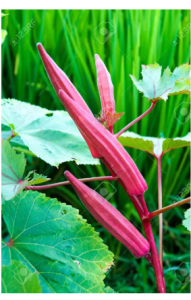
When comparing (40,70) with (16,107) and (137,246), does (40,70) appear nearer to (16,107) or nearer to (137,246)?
(16,107)

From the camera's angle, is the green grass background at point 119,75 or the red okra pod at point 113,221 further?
the green grass background at point 119,75

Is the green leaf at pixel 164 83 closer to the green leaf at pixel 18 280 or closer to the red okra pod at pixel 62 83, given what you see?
the red okra pod at pixel 62 83

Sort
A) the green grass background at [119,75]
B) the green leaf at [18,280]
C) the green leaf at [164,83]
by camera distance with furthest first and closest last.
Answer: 1. the green grass background at [119,75]
2. the green leaf at [164,83]
3. the green leaf at [18,280]

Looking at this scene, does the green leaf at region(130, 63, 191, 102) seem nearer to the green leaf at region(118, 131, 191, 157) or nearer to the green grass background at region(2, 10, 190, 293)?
the green leaf at region(118, 131, 191, 157)

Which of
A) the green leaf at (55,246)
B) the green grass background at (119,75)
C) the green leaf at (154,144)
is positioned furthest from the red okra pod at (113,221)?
the green grass background at (119,75)

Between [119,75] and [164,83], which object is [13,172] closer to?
[164,83]

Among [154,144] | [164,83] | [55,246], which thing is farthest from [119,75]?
[55,246]
